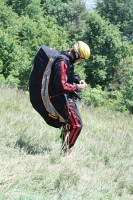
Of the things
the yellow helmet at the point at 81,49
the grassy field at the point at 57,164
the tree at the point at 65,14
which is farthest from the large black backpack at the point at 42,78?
the tree at the point at 65,14

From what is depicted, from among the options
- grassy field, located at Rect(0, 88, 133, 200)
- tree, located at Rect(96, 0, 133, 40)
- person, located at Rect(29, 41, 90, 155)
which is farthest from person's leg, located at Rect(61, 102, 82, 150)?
tree, located at Rect(96, 0, 133, 40)

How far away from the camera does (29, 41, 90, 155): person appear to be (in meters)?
4.11

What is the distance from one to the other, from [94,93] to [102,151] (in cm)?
2968

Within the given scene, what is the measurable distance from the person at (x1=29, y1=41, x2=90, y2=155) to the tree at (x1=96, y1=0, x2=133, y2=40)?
190ft

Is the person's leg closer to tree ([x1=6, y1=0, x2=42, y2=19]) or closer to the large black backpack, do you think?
the large black backpack

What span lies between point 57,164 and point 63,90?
3.07ft

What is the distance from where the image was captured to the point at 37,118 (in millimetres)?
6473

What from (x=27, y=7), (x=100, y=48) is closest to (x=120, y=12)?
(x=27, y=7)

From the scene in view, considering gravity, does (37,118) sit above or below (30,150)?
below

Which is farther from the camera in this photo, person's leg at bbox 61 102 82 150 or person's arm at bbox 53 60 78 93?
person's leg at bbox 61 102 82 150

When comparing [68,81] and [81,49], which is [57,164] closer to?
[68,81]

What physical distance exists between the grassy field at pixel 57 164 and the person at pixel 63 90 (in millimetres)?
395

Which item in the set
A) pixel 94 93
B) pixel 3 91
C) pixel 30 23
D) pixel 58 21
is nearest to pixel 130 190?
pixel 3 91

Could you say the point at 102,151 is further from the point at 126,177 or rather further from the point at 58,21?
the point at 58,21
